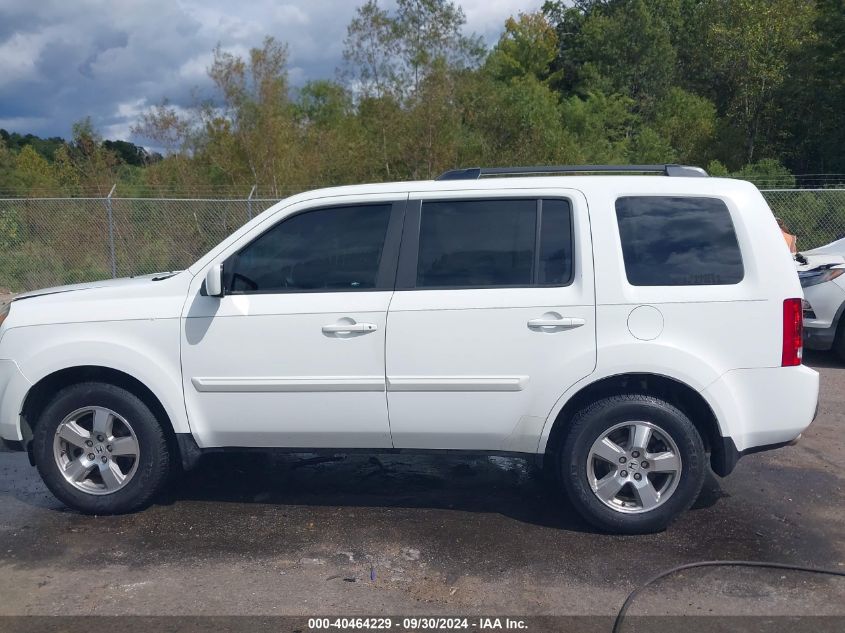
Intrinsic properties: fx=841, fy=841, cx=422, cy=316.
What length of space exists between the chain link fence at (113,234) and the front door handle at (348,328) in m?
10.6

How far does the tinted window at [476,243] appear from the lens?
4609 millimetres

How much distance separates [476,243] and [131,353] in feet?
6.74

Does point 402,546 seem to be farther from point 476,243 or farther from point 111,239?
point 111,239

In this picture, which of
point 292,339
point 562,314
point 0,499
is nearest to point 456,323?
point 562,314

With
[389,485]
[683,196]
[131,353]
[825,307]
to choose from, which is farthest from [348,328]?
[825,307]

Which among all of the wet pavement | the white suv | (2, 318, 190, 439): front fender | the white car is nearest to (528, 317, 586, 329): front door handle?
the white suv

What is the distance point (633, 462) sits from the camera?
4.58m

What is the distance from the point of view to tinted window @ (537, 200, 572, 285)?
180 inches

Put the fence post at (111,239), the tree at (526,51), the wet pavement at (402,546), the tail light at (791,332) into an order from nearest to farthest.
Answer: the wet pavement at (402,546), the tail light at (791,332), the fence post at (111,239), the tree at (526,51)

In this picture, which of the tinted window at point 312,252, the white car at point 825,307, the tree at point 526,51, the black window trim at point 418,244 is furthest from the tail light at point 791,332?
the tree at point 526,51

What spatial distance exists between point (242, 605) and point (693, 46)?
43.6 m

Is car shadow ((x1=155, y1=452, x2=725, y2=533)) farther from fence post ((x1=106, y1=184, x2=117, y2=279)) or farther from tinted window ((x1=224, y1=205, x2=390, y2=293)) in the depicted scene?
fence post ((x1=106, y1=184, x2=117, y2=279))

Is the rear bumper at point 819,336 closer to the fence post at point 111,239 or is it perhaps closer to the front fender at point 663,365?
the front fender at point 663,365

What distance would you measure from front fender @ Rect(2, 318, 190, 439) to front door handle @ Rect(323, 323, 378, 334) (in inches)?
35.0
